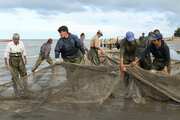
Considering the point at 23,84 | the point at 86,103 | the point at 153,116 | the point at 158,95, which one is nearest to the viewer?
the point at 153,116

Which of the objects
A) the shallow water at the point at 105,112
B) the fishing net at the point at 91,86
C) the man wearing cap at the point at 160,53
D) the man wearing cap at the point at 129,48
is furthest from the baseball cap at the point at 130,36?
the shallow water at the point at 105,112

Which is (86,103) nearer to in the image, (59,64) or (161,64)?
(59,64)

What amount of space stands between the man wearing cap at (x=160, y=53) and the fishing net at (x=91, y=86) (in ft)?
0.95

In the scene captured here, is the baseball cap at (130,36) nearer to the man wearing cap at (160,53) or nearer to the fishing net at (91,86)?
the man wearing cap at (160,53)

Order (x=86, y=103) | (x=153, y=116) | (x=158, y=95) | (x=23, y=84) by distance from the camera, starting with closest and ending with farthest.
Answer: (x=153, y=116) < (x=86, y=103) < (x=158, y=95) < (x=23, y=84)

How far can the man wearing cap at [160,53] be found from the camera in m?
4.37

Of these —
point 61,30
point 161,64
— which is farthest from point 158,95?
point 61,30

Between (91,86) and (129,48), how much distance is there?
4.93ft

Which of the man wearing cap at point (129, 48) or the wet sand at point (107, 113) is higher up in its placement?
the man wearing cap at point (129, 48)

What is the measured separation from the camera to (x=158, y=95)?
4.54 m

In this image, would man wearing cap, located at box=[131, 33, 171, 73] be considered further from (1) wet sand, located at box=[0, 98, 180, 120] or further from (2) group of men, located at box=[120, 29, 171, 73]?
(1) wet sand, located at box=[0, 98, 180, 120]

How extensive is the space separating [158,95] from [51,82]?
2.37 m

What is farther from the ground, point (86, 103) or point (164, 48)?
point (164, 48)

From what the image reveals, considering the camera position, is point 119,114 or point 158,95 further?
point 158,95
